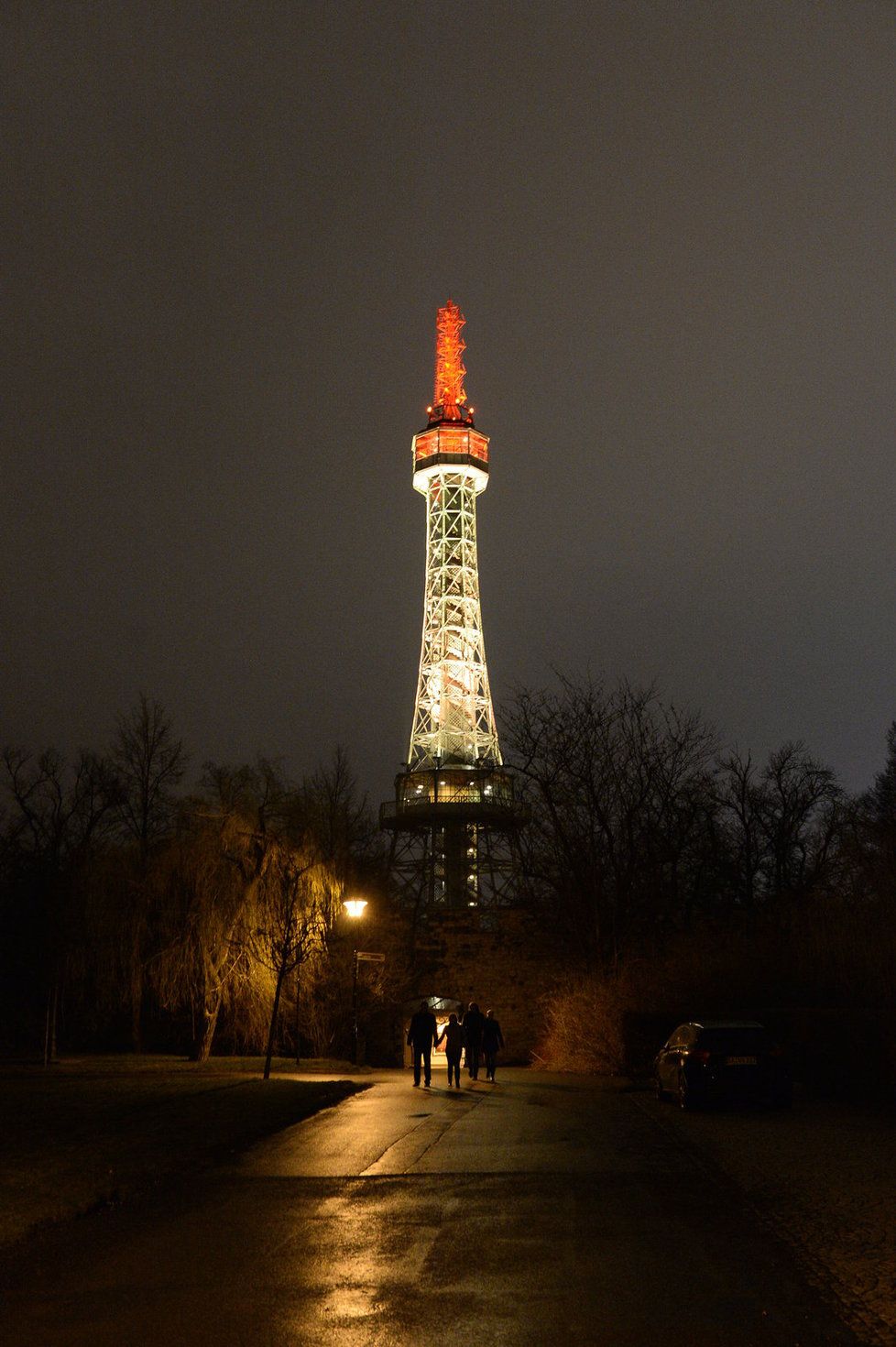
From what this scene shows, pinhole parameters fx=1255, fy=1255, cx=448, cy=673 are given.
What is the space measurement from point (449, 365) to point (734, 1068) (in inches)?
2421

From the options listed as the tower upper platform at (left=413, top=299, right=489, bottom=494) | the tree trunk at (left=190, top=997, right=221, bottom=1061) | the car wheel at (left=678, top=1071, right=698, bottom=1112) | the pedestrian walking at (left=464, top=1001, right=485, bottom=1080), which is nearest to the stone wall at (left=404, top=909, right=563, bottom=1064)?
the tree trunk at (left=190, top=997, right=221, bottom=1061)

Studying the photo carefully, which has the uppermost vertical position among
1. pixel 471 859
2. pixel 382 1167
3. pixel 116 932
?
pixel 471 859

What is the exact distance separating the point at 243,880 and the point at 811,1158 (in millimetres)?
19166

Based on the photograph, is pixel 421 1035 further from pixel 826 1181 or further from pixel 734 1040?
pixel 826 1181

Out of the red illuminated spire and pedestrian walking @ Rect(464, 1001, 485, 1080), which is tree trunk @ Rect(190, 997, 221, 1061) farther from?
the red illuminated spire

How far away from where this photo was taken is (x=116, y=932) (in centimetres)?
2919

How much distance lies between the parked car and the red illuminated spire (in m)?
58.5

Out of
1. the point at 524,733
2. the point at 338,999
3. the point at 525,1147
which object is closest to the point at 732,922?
the point at 524,733

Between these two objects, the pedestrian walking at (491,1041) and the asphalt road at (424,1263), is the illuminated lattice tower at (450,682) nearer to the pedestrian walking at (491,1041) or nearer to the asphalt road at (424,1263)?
the pedestrian walking at (491,1041)

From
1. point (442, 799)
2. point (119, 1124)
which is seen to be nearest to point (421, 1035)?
point (119, 1124)

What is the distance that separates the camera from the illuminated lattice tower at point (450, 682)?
194 feet

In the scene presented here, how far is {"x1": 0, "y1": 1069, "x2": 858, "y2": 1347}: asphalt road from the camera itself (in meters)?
5.65

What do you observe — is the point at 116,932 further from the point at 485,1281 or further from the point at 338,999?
the point at 485,1281

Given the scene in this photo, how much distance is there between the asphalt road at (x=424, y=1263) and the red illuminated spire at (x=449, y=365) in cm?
6360
